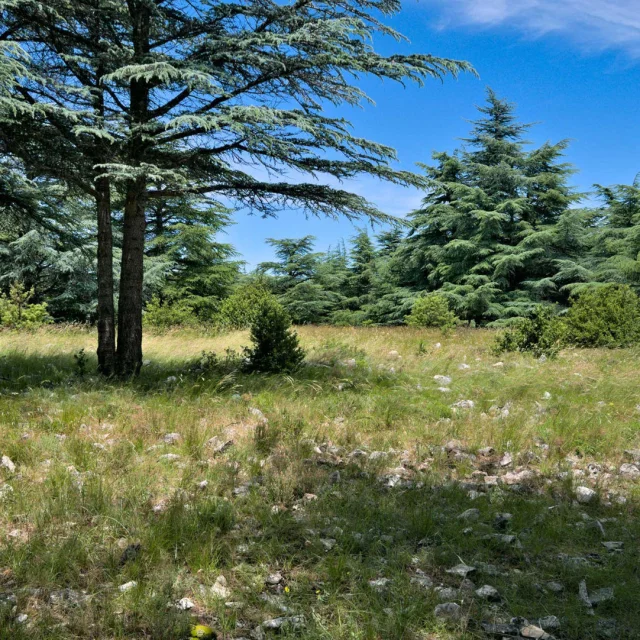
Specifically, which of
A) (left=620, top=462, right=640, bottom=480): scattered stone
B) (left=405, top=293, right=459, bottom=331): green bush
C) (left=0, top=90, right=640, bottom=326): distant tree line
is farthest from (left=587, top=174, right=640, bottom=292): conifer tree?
(left=620, top=462, right=640, bottom=480): scattered stone

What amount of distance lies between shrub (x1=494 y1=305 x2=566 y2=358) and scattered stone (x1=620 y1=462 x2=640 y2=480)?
5.43m

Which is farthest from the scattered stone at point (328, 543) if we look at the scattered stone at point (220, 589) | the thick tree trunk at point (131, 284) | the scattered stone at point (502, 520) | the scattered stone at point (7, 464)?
the thick tree trunk at point (131, 284)

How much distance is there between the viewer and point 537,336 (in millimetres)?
10711

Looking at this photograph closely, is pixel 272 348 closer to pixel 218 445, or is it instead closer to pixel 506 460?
pixel 218 445

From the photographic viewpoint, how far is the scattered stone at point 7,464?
414cm

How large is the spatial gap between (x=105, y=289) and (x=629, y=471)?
827cm

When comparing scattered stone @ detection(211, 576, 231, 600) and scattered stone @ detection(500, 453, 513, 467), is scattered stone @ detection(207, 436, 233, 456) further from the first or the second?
scattered stone @ detection(500, 453, 513, 467)

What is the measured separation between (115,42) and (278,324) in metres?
5.83

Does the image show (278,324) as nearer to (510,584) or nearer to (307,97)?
(307,97)

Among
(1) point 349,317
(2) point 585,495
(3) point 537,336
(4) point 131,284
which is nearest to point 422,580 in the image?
(2) point 585,495

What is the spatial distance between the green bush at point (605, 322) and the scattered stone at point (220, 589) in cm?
1114

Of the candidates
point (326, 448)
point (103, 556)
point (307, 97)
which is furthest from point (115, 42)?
point (103, 556)

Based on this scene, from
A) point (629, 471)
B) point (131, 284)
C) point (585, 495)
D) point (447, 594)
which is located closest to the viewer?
point (447, 594)

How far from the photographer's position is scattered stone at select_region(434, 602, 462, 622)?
2477 millimetres
